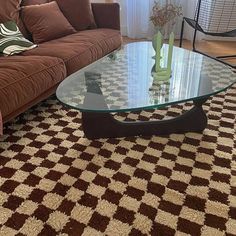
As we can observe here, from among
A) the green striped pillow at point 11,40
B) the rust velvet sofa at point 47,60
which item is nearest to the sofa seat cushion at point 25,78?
the rust velvet sofa at point 47,60

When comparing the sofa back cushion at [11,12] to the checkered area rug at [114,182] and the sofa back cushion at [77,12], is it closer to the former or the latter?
the sofa back cushion at [77,12]

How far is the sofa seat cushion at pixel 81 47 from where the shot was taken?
2.14 metres

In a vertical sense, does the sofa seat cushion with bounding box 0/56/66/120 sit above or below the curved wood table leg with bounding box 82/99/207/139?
above

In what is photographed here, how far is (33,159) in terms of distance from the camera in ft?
5.26

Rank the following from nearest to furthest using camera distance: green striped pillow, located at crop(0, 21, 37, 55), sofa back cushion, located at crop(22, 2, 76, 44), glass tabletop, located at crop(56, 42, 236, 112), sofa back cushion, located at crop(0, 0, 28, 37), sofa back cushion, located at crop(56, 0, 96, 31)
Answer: glass tabletop, located at crop(56, 42, 236, 112) → green striped pillow, located at crop(0, 21, 37, 55) → sofa back cushion, located at crop(0, 0, 28, 37) → sofa back cushion, located at crop(22, 2, 76, 44) → sofa back cushion, located at crop(56, 0, 96, 31)

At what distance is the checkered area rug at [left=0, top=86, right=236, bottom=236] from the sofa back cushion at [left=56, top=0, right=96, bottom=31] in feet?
3.94

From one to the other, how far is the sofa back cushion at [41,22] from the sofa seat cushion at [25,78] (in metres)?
0.49

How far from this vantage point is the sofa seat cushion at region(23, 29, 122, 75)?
2.14m

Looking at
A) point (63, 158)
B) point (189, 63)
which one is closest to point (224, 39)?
point (189, 63)

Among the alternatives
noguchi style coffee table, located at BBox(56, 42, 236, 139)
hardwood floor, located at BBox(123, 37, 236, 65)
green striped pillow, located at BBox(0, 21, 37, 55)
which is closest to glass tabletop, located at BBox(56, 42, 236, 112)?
noguchi style coffee table, located at BBox(56, 42, 236, 139)

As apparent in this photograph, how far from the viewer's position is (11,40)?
2.18 meters

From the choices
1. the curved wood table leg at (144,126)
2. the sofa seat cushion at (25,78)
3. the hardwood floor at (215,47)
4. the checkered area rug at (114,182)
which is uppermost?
the sofa seat cushion at (25,78)

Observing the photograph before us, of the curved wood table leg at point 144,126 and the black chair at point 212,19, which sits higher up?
the black chair at point 212,19

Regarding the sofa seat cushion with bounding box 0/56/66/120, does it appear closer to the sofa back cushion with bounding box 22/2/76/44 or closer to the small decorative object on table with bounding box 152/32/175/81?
the sofa back cushion with bounding box 22/2/76/44
